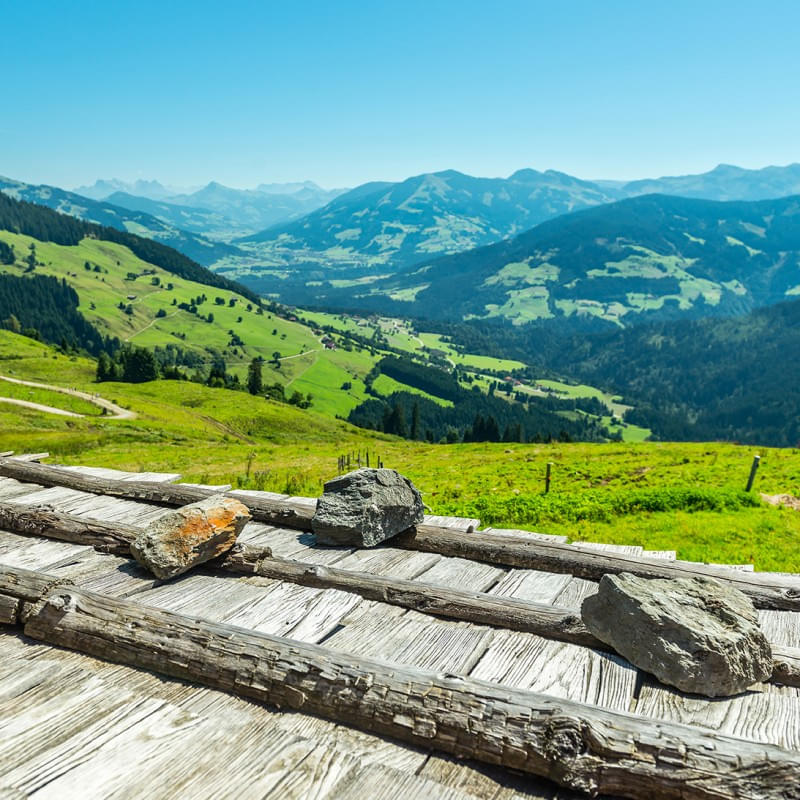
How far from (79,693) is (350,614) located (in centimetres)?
233

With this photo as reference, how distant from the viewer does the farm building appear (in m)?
3.47

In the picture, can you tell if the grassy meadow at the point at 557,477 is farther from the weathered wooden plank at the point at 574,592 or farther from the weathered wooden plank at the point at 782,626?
the weathered wooden plank at the point at 574,592

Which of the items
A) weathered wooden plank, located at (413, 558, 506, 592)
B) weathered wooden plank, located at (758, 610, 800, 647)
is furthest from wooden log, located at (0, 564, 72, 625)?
weathered wooden plank, located at (758, 610, 800, 647)

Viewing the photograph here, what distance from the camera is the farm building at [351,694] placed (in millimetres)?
3467

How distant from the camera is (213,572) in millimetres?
6496

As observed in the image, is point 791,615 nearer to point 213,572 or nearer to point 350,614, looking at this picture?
point 350,614

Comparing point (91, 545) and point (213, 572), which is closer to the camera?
point (213, 572)

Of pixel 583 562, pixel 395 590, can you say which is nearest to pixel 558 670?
pixel 395 590

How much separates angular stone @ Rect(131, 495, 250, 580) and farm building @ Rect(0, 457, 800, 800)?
0.70ft

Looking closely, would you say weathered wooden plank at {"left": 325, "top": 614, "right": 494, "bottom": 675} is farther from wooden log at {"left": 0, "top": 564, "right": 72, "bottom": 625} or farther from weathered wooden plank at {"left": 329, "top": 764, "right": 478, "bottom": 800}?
wooden log at {"left": 0, "top": 564, "right": 72, "bottom": 625}

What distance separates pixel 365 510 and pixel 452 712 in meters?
3.95

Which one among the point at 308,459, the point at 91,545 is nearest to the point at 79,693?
the point at 91,545

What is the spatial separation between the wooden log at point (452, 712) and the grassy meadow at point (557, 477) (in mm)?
13116

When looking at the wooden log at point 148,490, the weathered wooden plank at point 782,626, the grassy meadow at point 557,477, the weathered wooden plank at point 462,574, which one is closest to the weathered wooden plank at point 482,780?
the weathered wooden plank at point 462,574
